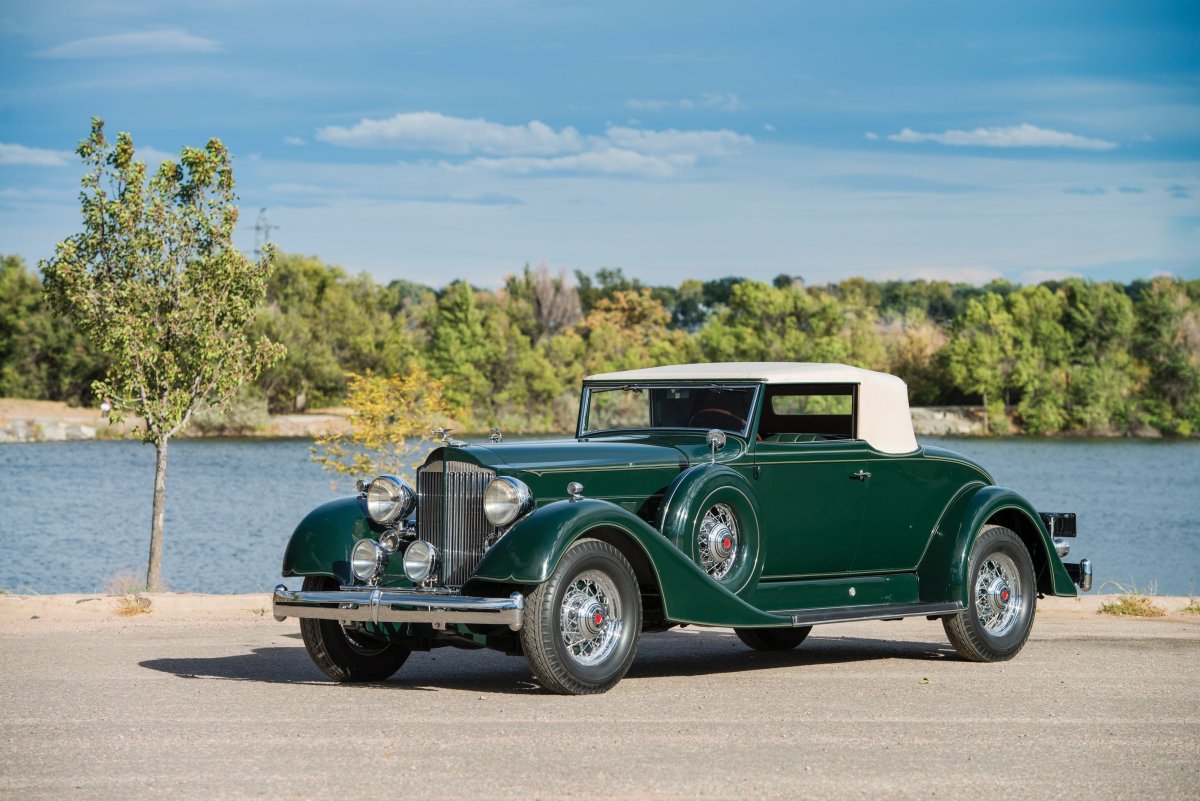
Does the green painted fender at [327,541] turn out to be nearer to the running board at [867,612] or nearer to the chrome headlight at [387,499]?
the chrome headlight at [387,499]

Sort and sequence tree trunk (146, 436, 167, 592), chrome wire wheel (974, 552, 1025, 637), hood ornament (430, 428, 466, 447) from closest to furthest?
hood ornament (430, 428, 466, 447), chrome wire wheel (974, 552, 1025, 637), tree trunk (146, 436, 167, 592)

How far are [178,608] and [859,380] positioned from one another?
7.93m

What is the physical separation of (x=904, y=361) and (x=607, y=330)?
16.3 metres

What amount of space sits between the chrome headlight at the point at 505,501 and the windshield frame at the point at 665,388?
1.73 metres

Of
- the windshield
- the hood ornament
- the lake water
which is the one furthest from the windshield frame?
the lake water

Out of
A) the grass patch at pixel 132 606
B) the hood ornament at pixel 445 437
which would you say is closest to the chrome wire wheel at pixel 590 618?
the hood ornament at pixel 445 437

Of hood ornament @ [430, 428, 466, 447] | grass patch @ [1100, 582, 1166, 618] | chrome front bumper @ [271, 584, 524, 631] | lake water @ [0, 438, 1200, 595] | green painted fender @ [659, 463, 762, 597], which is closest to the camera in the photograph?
chrome front bumper @ [271, 584, 524, 631]

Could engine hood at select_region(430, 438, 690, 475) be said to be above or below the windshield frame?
below

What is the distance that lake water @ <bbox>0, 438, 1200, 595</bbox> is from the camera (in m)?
25.9

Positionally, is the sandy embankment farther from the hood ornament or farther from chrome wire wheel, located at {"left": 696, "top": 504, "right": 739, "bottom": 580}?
chrome wire wheel, located at {"left": 696, "top": 504, "right": 739, "bottom": 580}

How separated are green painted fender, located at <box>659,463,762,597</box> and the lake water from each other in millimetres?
13230

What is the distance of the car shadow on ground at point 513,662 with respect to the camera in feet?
31.8

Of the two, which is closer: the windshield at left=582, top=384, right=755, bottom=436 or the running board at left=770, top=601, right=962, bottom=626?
the running board at left=770, top=601, right=962, bottom=626

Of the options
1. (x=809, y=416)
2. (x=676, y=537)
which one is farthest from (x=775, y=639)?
(x=676, y=537)
